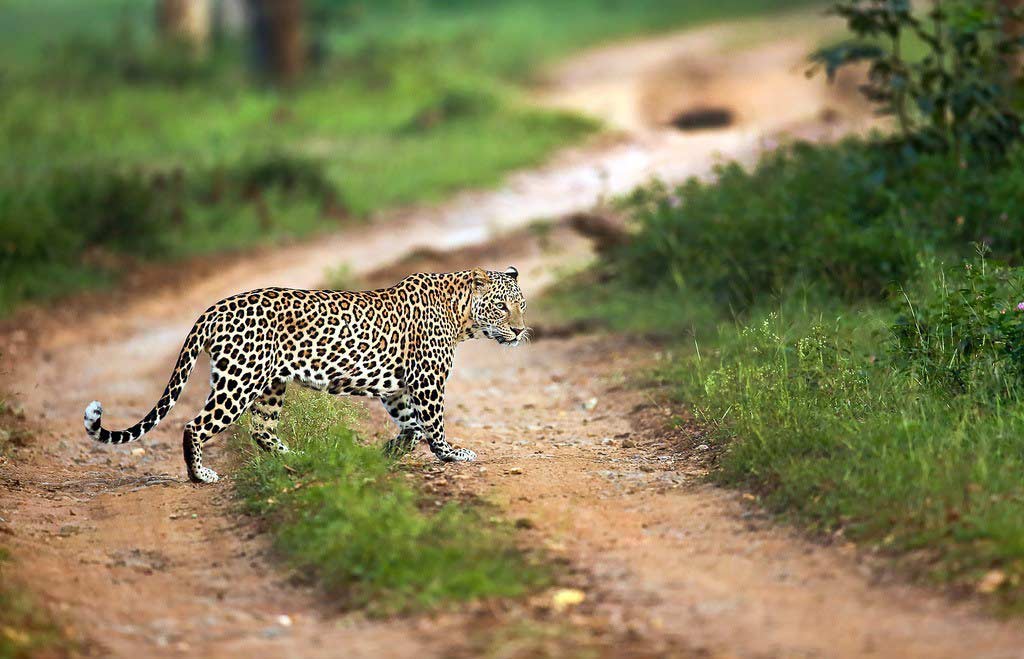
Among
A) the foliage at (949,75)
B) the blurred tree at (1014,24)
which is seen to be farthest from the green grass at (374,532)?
the blurred tree at (1014,24)

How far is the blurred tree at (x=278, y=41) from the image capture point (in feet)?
89.7

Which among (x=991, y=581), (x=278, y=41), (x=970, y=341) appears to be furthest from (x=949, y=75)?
(x=278, y=41)

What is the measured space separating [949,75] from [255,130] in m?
13.9

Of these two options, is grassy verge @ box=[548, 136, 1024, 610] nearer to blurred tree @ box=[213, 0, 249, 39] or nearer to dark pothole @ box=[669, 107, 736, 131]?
dark pothole @ box=[669, 107, 736, 131]

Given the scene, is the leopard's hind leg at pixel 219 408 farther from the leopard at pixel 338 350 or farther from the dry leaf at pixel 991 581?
the dry leaf at pixel 991 581

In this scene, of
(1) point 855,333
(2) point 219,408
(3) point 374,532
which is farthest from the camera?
(1) point 855,333

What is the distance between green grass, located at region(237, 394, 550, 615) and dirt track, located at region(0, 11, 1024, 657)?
147 millimetres

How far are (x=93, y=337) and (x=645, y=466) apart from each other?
7271 millimetres

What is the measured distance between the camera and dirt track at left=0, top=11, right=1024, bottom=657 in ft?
19.8

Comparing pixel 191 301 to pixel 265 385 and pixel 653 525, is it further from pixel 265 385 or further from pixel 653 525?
pixel 653 525

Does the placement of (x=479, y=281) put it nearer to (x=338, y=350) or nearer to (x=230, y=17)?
(x=338, y=350)

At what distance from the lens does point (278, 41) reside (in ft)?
89.7

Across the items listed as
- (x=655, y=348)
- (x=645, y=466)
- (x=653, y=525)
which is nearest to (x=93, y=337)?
(x=655, y=348)

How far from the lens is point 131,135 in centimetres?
2267
